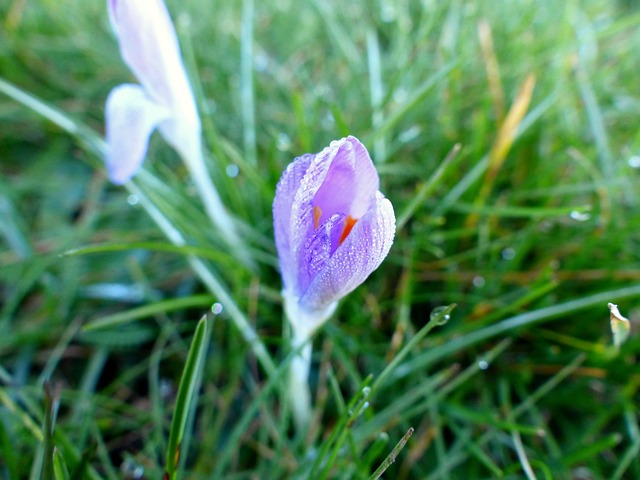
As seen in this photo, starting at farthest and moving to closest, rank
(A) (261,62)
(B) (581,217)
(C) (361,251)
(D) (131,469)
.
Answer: (A) (261,62), (B) (581,217), (D) (131,469), (C) (361,251)

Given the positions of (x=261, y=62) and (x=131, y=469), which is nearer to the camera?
(x=131, y=469)

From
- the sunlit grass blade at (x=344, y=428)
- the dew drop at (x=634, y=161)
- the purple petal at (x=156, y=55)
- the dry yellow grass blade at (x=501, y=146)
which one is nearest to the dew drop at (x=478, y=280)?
the dry yellow grass blade at (x=501, y=146)

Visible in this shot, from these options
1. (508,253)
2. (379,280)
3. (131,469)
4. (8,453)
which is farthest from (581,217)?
(8,453)

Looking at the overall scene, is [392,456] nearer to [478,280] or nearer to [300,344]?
[300,344]

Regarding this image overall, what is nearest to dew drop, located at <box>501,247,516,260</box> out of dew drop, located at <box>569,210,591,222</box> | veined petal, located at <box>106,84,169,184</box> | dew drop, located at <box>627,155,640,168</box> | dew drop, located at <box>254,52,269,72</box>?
dew drop, located at <box>569,210,591,222</box>

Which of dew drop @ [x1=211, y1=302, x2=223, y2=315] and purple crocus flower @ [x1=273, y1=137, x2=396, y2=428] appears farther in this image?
dew drop @ [x1=211, y1=302, x2=223, y2=315]

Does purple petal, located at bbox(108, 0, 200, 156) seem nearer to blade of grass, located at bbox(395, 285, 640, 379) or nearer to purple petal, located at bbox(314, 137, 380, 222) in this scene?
purple petal, located at bbox(314, 137, 380, 222)
